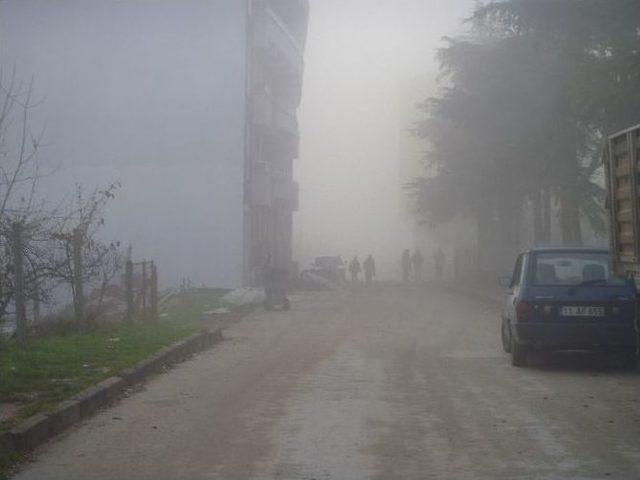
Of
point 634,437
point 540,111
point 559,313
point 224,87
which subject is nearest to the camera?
point 634,437

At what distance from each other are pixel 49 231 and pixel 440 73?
29035mm

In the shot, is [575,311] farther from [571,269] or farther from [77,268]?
[77,268]

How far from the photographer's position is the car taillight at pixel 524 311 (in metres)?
13.9

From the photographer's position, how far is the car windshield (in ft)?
46.2

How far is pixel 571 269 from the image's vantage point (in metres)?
14.4

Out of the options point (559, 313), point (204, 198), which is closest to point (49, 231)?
point (559, 313)

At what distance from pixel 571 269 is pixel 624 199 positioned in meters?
3.06

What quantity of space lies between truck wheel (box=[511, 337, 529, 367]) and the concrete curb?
499cm

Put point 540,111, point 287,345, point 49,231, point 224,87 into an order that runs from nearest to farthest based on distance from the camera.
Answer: point 49,231
point 287,345
point 540,111
point 224,87

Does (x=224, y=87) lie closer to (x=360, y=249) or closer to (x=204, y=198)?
(x=204, y=198)

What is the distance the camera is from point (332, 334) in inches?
817

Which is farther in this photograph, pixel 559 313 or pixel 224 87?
pixel 224 87

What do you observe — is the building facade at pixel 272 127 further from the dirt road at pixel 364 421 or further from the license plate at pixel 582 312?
the license plate at pixel 582 312

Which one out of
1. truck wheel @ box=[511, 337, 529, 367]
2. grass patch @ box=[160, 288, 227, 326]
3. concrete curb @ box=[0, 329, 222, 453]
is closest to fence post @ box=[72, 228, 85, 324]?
concrete curb @ box=[0, 329, 222, 453]
